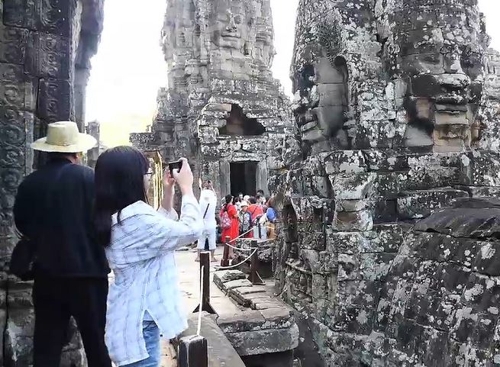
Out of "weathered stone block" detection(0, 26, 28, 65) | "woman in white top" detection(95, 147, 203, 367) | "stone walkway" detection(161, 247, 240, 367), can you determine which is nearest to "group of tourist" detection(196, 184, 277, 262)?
"stone walkway" detection(161, 247, 240, 367)

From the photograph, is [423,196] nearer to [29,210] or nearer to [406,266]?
[406,266]

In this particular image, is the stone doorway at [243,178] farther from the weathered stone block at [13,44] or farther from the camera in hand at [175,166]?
the camera in hand at [175,166]

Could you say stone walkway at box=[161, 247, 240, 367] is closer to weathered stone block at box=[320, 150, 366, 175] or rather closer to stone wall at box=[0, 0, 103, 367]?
stone wall at box=[0, 0, 103, 367]

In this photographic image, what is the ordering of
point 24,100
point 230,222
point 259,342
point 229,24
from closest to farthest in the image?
Result: 1. point 24,100
2. point 259,342
3. point 230,222
4. point 229,24

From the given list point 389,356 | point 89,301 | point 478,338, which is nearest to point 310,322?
point 389,356

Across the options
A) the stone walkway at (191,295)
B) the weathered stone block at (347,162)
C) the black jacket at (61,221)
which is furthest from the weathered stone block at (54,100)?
the weathered stone block at (347,162)

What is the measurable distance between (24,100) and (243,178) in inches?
626

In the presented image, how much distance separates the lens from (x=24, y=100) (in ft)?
10.3

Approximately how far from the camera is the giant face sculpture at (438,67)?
529cm

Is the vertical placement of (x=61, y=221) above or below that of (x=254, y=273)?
above

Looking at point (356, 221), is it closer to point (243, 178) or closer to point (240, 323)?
point (240, 323)

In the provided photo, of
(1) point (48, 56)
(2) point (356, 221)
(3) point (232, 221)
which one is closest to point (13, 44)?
(1) point (48, 56)

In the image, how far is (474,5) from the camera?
5.45 m

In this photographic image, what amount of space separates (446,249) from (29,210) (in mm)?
2471
